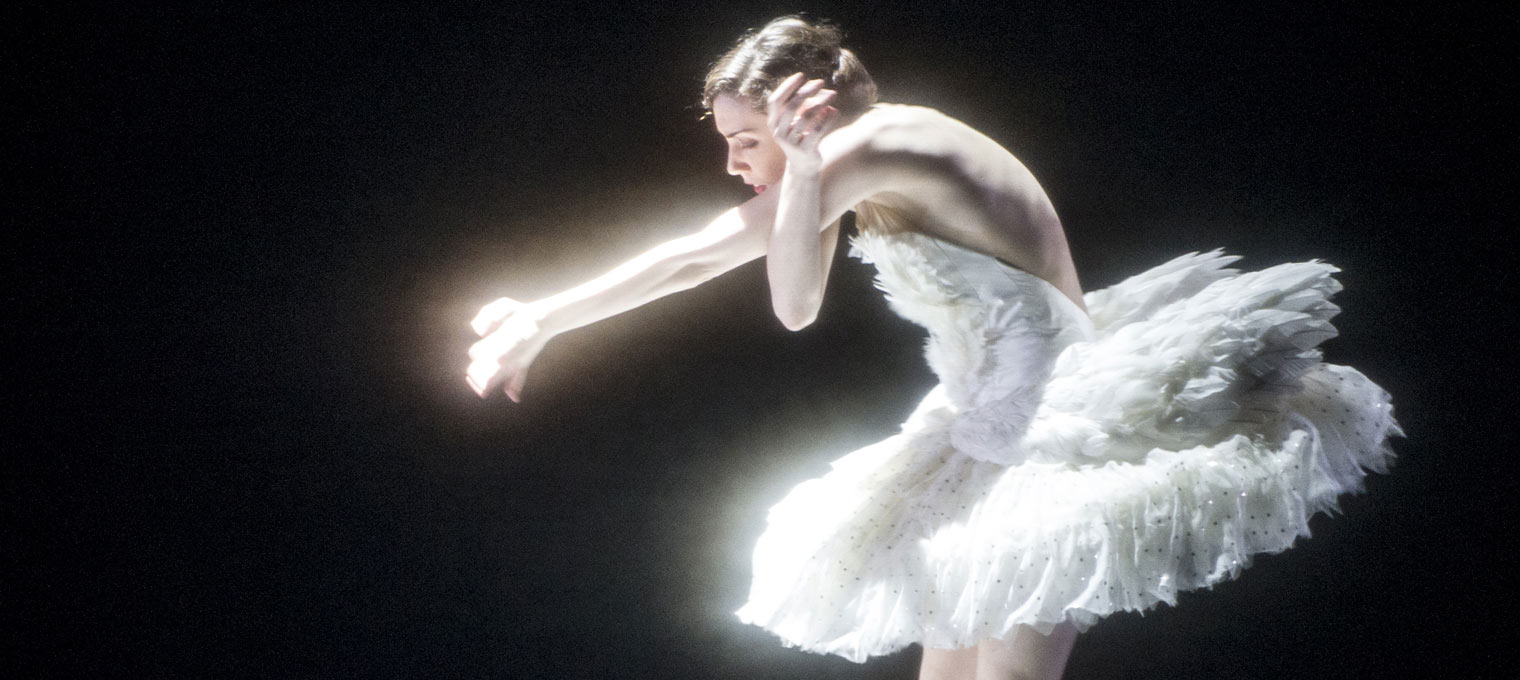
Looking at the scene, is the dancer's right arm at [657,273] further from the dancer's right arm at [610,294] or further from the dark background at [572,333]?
the dark background at [572,333]

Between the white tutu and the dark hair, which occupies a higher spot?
the dark hair

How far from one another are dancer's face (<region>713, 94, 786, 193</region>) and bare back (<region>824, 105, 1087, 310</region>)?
9cm

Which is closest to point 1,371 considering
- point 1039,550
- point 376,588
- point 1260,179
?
point 376,588

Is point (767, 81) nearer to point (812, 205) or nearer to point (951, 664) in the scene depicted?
point (812, 205)

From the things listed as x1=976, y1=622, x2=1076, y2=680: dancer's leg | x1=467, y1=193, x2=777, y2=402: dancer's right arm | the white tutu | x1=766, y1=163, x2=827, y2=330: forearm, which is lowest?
x1=976, y1=622, x2=1076, y2=680: dancer's leg

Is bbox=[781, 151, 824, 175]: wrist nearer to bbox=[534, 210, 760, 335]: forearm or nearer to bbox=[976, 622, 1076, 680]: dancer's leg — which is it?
bbox=[534, 210, 760, 335]: forearm

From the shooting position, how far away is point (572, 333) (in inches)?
66.7

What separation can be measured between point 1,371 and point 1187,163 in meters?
1.73

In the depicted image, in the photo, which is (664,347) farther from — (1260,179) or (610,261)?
(1260,179)

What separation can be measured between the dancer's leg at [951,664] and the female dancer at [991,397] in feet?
0.14

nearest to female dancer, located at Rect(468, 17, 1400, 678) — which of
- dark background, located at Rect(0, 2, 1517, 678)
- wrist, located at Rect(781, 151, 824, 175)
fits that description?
wrist, located at Rect(781, 151, 824, 175)

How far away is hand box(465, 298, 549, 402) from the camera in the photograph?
113 cm

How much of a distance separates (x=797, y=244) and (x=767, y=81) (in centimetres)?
22

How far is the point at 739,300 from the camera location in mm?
1762
